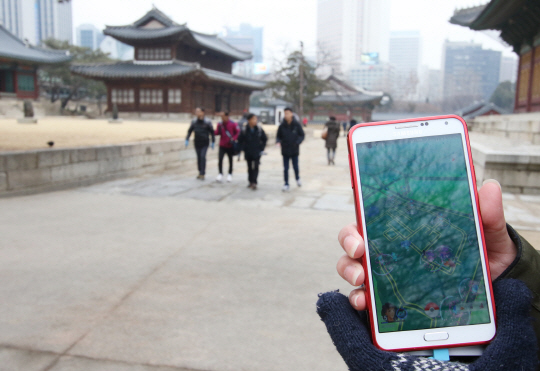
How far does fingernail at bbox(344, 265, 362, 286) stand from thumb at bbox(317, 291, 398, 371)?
8cm

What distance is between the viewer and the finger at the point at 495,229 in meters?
1.07

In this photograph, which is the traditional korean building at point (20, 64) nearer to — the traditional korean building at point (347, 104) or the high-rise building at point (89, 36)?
the traditional korean building at point (347, 104)

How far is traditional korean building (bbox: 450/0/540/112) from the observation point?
1283 centimetres

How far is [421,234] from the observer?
1.06 m

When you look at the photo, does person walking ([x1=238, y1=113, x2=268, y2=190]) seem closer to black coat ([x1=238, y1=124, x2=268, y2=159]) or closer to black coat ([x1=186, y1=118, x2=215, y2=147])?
black coat ([x1=238, y1=124, x2=268, y2=159])

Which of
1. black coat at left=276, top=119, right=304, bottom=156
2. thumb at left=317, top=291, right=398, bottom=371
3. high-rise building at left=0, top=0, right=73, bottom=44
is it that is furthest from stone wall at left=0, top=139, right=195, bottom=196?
high-rise building at left=0, top=0, right=73, bottom=44

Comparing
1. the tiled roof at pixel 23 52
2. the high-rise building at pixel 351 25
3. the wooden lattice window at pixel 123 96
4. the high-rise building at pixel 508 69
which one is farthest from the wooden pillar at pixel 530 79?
the high-rise building at pixel 351 25

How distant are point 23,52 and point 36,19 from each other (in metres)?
115

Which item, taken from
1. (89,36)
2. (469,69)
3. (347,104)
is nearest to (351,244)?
(347,104)

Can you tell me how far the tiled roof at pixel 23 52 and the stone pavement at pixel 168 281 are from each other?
2699 centimetres

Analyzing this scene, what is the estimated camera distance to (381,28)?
146125 millimetres

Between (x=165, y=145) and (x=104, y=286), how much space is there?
27.0 ft

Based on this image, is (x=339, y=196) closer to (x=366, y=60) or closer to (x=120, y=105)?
(x=120, y=105)

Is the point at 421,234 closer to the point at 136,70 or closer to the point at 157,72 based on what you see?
the point at 157,72
